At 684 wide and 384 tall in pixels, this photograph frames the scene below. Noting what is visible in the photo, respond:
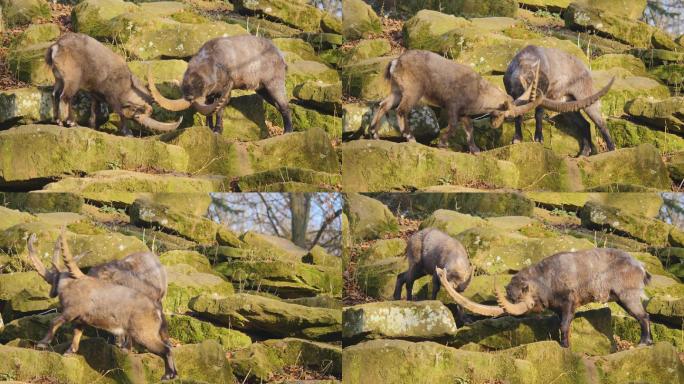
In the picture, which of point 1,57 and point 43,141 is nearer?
point 43,141

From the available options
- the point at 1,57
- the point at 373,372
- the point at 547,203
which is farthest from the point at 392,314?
the point at 1,57

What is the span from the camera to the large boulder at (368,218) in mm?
18781

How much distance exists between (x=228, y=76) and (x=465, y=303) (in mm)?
3624

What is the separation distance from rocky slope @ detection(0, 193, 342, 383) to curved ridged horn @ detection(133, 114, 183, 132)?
2.64 ft

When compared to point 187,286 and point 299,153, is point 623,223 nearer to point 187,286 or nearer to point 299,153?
point 299,153

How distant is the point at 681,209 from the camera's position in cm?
1875

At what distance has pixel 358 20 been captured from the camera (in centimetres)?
1959

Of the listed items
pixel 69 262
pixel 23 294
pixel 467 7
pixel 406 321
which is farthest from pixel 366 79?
pixel 23 294

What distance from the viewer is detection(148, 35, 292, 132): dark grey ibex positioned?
61.3 feet

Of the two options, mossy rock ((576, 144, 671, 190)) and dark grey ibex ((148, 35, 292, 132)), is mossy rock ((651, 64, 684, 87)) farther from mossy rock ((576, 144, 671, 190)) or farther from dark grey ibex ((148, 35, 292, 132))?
dark grey ibex ((148, 35, 292, 132))

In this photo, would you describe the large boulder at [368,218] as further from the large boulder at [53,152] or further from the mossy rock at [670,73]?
the mossy rock at [670,73]

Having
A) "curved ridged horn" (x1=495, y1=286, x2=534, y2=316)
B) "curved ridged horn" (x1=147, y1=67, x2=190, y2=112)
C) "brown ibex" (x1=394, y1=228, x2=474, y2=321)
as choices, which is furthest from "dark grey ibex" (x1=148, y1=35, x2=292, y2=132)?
"curved ridged horn" (x1=495, y1=286, x2=534, y2=316)

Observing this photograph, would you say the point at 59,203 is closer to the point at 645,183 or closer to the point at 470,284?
the point at 470,284

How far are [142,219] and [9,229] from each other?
1406mm
